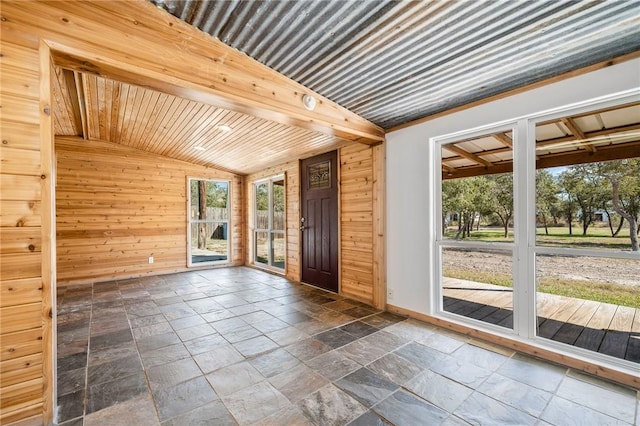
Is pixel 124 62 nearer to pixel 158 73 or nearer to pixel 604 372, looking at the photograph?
pixel 158 73

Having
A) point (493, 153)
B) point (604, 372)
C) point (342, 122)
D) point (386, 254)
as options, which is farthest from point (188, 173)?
point (604, 372)

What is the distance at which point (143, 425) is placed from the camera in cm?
161

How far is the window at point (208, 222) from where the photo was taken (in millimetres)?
6328

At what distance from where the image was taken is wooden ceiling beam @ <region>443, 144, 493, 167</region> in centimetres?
292

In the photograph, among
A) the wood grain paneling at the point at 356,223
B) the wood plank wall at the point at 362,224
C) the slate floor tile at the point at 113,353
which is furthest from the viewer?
the wood grain paneling at the point at 356,223

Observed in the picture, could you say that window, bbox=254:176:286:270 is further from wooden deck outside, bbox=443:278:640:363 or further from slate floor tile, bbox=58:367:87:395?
slate floor tile, bbox=58:367:87:395

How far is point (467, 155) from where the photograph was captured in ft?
A: 10.1

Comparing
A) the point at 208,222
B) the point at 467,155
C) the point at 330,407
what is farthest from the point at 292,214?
the point at 330,407

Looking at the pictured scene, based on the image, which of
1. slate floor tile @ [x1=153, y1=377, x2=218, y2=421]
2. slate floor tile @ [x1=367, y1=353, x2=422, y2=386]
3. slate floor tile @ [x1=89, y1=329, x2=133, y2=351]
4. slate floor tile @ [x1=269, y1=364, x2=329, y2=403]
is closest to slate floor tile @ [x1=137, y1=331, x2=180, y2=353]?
slate floor tile @ [x1=89, y1=329, x2=133, y2=351]

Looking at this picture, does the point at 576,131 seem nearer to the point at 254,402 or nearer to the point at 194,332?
the point at 254,402

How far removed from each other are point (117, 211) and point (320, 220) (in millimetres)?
4028

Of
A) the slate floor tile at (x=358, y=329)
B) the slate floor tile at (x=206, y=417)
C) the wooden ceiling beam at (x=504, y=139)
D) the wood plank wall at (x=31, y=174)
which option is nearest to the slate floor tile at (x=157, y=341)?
the wood plank wall at (x=31, y=174)

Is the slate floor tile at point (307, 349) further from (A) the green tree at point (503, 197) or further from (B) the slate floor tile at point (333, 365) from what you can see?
(A) the green tree at point (503, 197)

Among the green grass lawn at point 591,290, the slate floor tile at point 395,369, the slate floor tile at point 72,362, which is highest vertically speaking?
the green grass lawn at point 591,290
